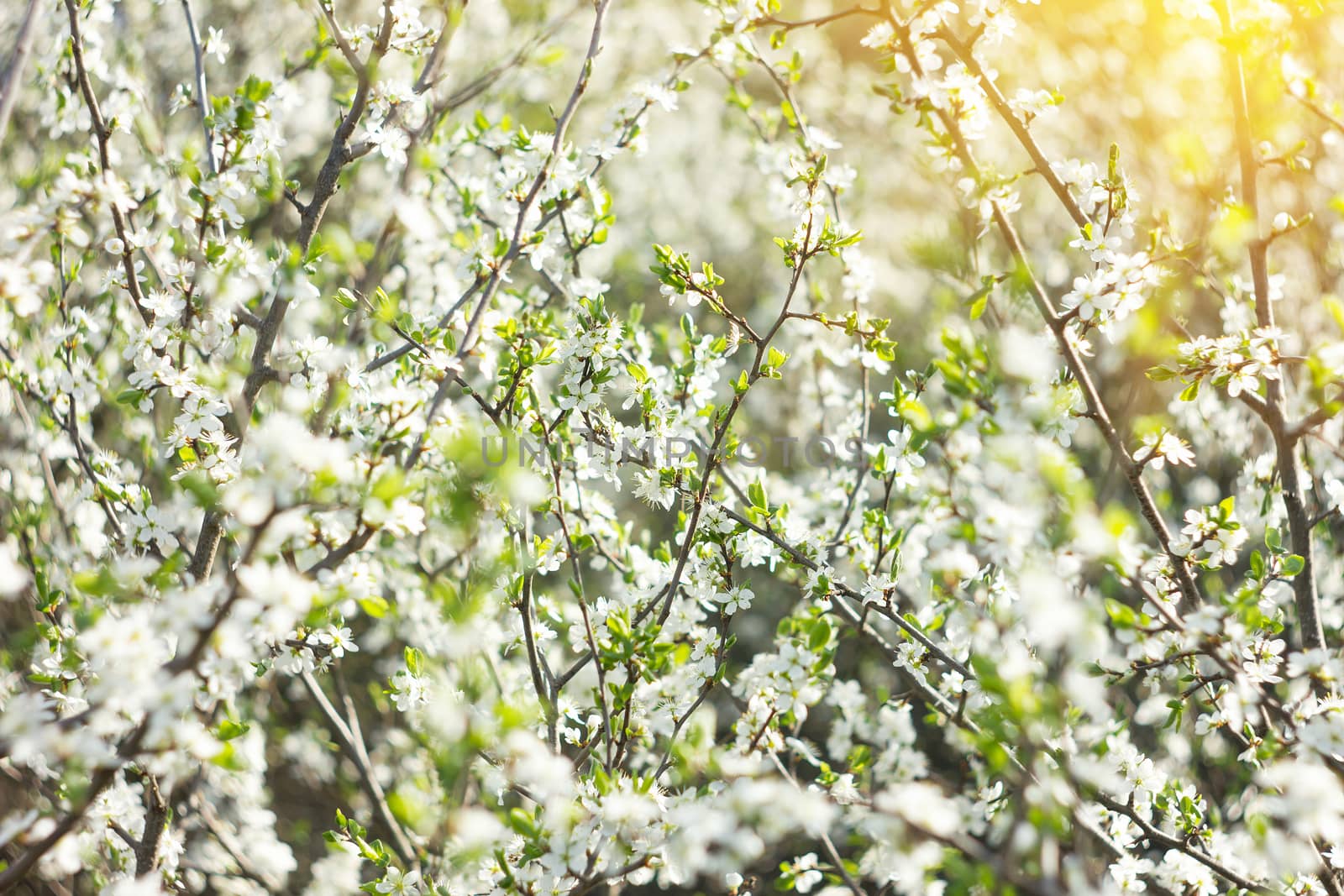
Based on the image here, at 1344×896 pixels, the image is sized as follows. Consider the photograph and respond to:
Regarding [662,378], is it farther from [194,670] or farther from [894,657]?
[194,670]

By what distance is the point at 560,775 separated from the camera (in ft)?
4.62

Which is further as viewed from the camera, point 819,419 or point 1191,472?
point 1191,472

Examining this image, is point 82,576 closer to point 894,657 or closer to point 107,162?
point 107,162

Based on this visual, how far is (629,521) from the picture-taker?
8.30 feet

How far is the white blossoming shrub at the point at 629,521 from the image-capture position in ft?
4.44

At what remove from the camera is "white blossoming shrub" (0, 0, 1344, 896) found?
4.44ft

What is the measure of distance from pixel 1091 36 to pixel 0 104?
5.42 metres

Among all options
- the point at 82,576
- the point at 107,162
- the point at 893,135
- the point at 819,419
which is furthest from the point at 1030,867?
the point at 893,135

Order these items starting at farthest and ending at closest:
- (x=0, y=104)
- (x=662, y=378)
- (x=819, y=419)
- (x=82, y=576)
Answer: (x=819, y=419) < (x=662, y=378) < (x=0, y=104) < (x=82, y=576)

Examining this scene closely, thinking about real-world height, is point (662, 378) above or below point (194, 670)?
above

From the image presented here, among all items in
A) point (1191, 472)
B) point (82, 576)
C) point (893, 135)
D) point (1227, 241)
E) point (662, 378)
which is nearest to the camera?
point (82, 576)

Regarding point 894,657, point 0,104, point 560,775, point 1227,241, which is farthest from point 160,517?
point 1227,241

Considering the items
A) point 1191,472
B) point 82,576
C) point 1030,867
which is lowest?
point 1030,867

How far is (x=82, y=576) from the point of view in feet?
4.37
